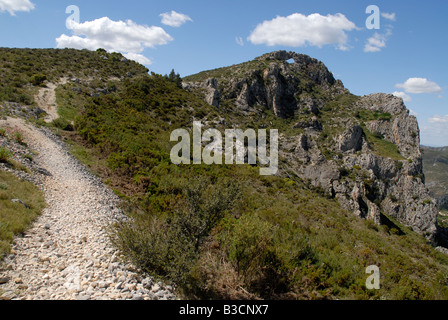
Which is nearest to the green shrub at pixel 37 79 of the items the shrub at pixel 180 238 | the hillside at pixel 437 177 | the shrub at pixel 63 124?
the shrub at pixel 63 124

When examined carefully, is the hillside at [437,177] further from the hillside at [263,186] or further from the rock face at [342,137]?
the hillside at [263,186]

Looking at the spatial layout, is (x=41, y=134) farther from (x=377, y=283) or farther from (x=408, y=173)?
(x=408, y=173)

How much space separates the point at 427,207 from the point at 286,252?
161 feet

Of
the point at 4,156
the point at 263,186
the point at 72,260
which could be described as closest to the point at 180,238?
the point at 72,260

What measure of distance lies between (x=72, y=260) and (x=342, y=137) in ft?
182

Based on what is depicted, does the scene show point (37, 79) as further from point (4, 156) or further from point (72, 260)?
point (72, 260)

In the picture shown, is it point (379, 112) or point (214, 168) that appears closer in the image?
point (214, 168)

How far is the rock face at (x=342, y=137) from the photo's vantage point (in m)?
41.4

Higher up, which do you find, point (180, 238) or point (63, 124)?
point (63, 124)

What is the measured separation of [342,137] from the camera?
2021 inches

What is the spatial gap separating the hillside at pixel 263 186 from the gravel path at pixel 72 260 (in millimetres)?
499

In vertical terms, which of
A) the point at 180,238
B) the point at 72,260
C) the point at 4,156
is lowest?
the point at 72,260

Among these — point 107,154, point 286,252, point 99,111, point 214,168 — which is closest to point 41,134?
point 107,154
